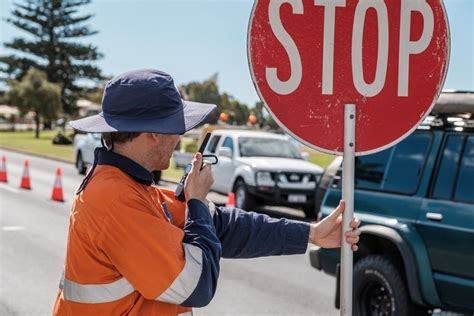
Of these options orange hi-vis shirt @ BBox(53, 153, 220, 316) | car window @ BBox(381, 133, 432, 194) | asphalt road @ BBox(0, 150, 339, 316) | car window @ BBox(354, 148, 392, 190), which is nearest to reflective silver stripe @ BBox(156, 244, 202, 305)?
orange hi-vis shirt @ BBox(53, 153, 220, 316)

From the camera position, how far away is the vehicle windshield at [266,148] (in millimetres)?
15148

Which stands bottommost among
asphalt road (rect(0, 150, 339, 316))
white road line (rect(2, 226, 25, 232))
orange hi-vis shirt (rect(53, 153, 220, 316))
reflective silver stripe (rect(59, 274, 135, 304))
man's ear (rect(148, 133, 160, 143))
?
white road line (rect(2, 226, 25, 232))

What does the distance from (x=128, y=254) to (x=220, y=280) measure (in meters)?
6.03

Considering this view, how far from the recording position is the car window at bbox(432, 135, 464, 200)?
16.9 feet

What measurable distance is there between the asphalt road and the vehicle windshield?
4601 mm

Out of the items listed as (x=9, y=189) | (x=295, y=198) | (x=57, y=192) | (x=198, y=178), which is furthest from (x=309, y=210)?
(x=198, y=178)

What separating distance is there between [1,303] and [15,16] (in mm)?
76000

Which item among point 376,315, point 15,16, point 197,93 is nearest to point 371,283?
point 376,315

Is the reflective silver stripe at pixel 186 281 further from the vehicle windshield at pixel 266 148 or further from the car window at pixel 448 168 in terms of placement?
the vehicle windshield at pixel 266 148

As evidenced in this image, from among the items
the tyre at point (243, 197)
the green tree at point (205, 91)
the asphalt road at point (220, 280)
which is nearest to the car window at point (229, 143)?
the tyre at point (243, 197)

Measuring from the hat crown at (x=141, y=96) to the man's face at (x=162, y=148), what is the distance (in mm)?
97

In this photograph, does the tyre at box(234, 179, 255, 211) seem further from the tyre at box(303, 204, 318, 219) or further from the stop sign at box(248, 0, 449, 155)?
the stop sign at box(248, 0, 449, 155)

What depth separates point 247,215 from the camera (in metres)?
2.77

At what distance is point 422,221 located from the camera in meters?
5.21
